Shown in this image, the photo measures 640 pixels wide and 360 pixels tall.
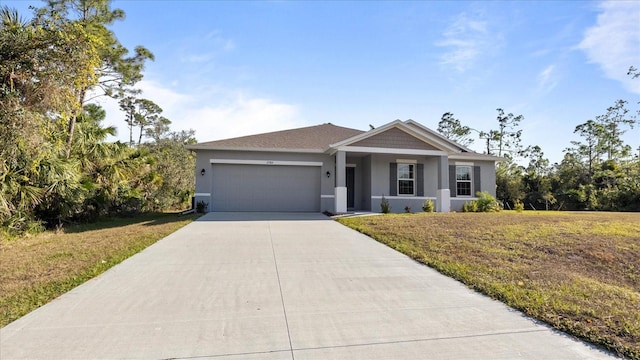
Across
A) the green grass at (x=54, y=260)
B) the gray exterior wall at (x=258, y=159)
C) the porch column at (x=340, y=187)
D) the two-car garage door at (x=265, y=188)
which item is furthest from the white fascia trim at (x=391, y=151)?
the green grass at (x=54, y=260)

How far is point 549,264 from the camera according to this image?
594 cm

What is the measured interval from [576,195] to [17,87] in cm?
3002

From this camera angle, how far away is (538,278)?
510cm

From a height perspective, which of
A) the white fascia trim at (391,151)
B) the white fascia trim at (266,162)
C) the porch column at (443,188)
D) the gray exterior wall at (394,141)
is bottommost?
the porch column at (443,188)

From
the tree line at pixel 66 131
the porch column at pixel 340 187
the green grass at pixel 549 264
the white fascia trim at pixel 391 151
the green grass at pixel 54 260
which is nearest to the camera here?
the green grass at pixel 549 264

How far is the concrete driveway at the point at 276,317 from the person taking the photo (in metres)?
2.96

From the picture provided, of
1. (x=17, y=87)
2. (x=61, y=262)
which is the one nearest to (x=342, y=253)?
(x=61, y=262)

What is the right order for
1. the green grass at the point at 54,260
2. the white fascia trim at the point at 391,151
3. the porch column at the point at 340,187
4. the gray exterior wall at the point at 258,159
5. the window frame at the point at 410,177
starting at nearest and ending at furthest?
the green grass at the point at 54,260 < the porch column at the point at 340,187 < the white fascia trim at the point at 391,151 < the gray exterior wall at the point at 258,159 < the window frame at the point at 410,177

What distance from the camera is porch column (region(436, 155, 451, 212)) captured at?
49.1ft

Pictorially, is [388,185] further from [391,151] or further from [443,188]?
[443,188]

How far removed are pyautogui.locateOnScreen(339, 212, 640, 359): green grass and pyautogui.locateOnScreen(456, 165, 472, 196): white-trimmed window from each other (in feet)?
23.2

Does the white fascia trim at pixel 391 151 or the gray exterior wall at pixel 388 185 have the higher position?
the white fascia trim at pixel 391 151

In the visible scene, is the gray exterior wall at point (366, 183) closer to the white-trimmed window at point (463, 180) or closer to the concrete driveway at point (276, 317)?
the white-trimmed window at point (463, 180)

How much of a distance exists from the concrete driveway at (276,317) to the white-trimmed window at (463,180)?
489 inches
